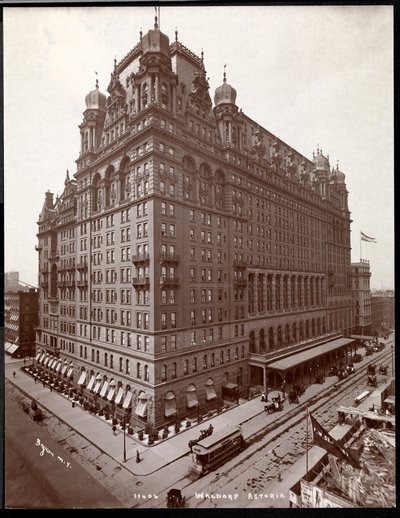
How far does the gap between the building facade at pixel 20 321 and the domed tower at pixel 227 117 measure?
925 inches

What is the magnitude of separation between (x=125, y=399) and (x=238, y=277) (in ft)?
52.5

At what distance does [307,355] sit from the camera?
3916cm

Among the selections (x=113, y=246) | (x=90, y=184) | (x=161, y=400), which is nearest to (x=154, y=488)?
(x=161, y=400)

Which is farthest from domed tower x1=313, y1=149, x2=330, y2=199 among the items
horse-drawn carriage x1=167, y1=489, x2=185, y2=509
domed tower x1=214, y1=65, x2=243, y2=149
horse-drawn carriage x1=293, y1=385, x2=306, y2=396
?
horse-drawn carriage x1=167, y1=489, x2=185, y2=509

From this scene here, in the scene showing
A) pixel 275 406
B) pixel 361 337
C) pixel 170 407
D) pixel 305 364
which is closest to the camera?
pixel 170 407

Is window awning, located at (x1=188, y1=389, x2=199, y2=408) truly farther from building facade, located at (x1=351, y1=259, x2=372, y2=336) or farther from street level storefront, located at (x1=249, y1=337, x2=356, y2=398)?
building facade, located at (x1=351, y1=259, x2=372, y2=336)

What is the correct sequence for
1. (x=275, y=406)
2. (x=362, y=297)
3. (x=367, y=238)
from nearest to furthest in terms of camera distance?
1. (x=367, y=238)
2. (x=362, y=297)
3. (x=275, y=406)

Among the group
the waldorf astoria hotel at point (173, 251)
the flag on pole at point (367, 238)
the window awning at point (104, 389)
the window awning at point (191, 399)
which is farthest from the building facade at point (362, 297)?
the window awning at point (104, 389)

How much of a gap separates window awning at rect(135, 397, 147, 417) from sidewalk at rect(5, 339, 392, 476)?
182cm

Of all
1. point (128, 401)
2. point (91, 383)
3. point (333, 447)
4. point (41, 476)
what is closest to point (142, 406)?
point (128, 401)

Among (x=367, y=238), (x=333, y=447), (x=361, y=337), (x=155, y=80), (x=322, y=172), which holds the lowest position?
(x=333, y=447)

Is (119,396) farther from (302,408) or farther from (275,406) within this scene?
(302,408)

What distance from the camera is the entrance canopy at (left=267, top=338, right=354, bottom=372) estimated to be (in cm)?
3525

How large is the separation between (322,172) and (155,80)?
64.1 ft
